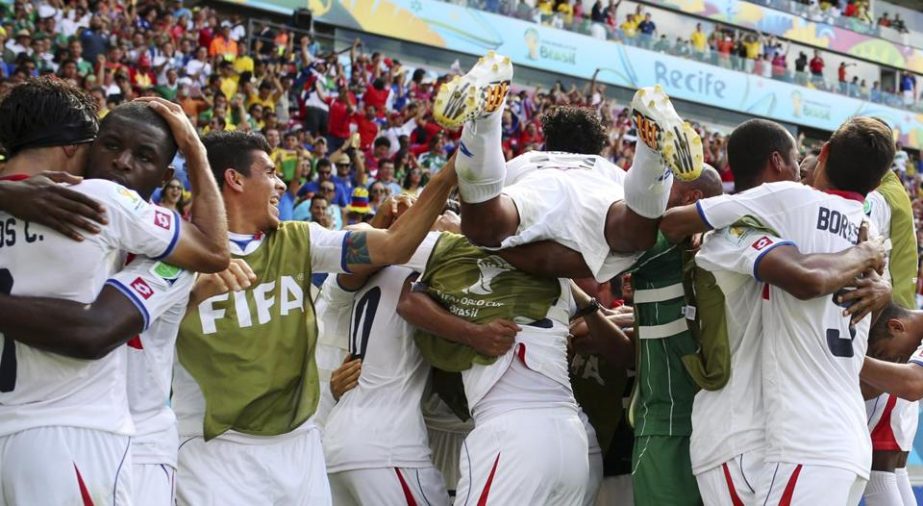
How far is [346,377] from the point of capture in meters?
4.66

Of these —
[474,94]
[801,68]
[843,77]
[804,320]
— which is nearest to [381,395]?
[474,94]

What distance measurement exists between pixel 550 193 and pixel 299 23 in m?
18.8

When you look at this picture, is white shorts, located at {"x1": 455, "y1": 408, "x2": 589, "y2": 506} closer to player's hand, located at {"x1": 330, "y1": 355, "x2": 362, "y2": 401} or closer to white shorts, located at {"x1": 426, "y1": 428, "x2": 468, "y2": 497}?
player's hand, located at {"x1": 330, "y1": 355, "x2": 362, "y2": 401}

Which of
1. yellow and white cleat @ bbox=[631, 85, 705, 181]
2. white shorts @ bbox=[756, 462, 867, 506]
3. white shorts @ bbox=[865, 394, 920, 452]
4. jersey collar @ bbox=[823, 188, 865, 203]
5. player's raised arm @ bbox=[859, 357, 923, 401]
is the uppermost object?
yellow and white cleat @ bbox=[631, 85, 705, 181]

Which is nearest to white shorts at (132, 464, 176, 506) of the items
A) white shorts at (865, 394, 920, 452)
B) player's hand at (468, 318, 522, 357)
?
player's hand at (468, 318, 522, 357)

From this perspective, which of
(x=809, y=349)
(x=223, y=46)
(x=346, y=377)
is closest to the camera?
(x=809, y=349)

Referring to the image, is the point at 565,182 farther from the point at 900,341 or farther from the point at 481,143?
the point at 900,341

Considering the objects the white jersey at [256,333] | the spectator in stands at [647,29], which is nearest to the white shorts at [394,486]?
the white jersey at [256,333]

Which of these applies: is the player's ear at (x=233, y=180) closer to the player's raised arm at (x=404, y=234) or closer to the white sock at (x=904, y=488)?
the player's raised arm at (x=404, y=234)

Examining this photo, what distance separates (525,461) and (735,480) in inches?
31.0

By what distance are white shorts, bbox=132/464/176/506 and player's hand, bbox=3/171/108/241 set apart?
87 cm

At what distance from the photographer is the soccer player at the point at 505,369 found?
161 inches

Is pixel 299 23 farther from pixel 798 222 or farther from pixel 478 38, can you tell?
pixel 798 222

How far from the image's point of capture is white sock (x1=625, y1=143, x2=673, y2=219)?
385cm
